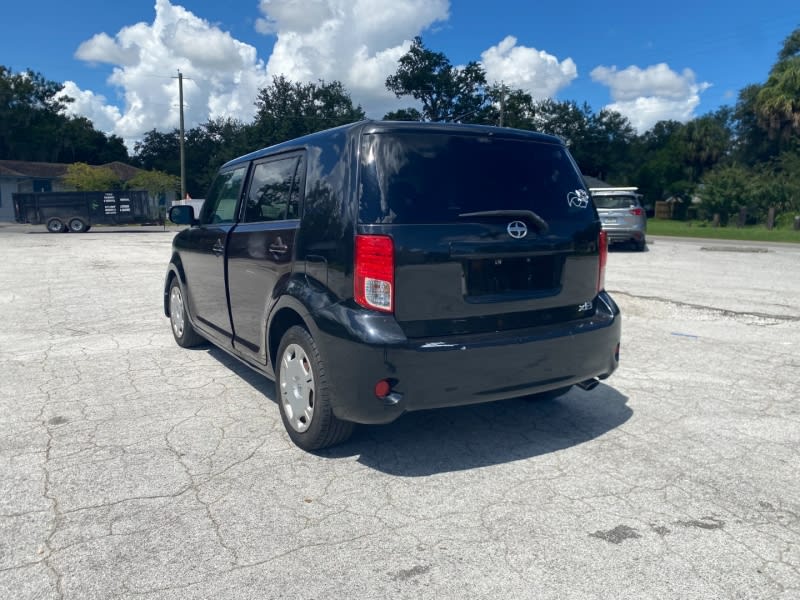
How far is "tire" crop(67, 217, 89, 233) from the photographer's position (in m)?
32.2

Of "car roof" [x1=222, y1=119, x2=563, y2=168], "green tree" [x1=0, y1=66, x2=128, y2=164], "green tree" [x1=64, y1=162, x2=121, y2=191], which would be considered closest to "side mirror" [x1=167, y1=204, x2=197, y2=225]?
"car roof" [x1=222, y1=119, x2=563, y2=168]

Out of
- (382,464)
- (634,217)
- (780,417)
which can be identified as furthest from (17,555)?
(634,217)

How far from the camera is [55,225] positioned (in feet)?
105

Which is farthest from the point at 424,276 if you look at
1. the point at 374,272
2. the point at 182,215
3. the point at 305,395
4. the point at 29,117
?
the point at 29,117

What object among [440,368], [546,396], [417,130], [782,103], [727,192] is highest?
[782,103]

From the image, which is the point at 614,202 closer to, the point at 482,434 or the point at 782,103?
the point at 482,434

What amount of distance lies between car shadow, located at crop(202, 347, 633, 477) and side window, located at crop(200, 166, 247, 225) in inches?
59.5

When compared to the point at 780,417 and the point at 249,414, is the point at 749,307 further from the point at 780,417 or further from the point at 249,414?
the point at 249,414

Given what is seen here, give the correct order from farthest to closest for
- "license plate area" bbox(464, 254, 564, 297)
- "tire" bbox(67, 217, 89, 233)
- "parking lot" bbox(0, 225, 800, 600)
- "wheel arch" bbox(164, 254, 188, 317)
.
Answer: "tire" bbox(67, 217, 89, 233)
"wheel arch" bbox(164, 254, 188, 317)
"license plate area" bbox(464, 254, 564, 297)
"parking lot" bbox(0, 225, 800, 600)

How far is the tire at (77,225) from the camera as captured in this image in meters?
32.2

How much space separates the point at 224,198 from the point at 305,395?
235cm

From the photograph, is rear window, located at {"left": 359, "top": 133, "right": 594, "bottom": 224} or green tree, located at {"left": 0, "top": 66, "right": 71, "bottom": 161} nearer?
rear window, located at {"left": 359, "top": 133, "right": 594, "bottom": 224}

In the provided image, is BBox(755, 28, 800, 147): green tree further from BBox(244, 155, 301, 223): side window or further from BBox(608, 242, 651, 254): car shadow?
BBox(244, 155, 301, 223): side window

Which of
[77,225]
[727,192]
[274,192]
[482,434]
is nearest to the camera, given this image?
[482,434]
